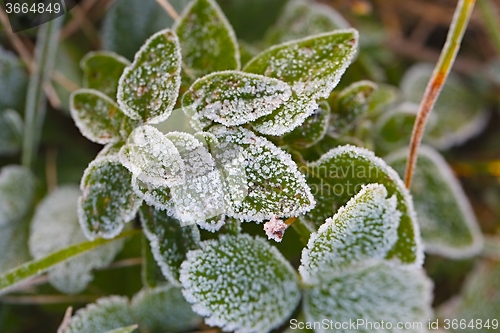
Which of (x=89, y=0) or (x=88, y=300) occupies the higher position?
(x=89, y=0)

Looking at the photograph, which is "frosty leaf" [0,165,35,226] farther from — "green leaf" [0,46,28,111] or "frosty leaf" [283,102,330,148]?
"frosty leaf" [283,102,330,148]

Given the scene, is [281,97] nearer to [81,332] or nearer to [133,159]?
[133,159]

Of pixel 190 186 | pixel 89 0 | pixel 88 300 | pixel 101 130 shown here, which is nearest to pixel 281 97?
pixel 190 186

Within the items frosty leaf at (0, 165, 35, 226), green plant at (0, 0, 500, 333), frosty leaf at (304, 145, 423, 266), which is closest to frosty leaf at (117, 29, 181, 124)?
green plant at (0, 0, 500, 333)

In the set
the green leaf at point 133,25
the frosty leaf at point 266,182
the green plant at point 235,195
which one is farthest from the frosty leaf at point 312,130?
the green leaf at point 133,25

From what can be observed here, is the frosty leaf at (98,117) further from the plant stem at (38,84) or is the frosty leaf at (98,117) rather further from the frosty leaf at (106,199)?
the plant stem at (38,84)
